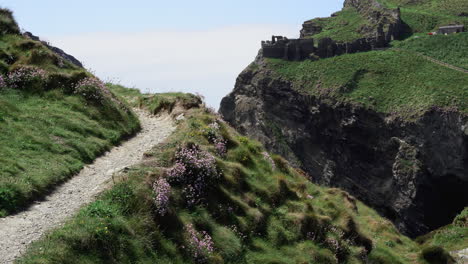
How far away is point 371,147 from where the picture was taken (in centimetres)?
8488

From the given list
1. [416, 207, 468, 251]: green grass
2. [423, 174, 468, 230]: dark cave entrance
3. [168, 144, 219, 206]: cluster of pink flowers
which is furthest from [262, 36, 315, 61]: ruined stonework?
[168, 144, 219, 206]: cluster of pink flowers

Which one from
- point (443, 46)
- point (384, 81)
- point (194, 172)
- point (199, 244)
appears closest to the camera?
point (199, 244)

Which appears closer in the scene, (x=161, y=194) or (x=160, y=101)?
(x=161, y=194)

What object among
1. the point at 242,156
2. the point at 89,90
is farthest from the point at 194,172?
the point at 89,90

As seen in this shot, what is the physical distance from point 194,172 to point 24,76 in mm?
10869

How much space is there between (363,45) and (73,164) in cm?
10166

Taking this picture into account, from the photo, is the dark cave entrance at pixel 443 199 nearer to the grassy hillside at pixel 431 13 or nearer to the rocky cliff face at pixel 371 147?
the rocky cliff face at pixel 371 147

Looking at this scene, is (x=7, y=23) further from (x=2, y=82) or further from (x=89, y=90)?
(x=89, y=90)

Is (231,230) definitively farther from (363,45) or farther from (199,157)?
(363,45)

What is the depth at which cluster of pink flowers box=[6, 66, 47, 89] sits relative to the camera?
21.8 metres

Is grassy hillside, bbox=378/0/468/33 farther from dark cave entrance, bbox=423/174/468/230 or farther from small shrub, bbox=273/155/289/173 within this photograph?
small shrub, bbox=273/155/289/173

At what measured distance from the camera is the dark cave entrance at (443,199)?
74.1m

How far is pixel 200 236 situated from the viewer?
14.3m

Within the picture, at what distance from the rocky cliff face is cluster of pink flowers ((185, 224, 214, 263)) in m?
57.0
